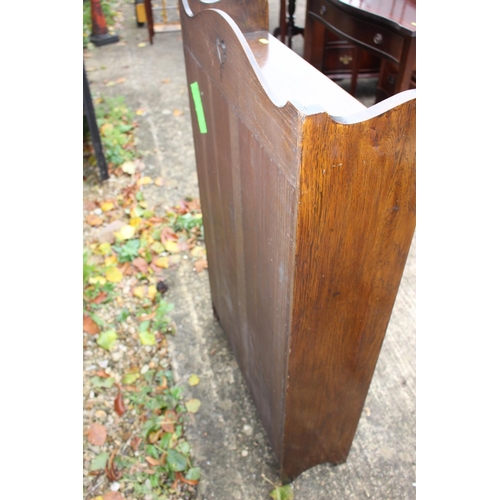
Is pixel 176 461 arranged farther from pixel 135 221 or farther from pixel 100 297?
pixel 135 221

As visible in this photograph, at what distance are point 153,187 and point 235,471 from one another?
2.02m

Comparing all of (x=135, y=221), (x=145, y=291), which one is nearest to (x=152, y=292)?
(x=145, y=291)

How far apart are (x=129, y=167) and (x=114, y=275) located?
42.2 inches

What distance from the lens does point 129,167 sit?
3.28 meters

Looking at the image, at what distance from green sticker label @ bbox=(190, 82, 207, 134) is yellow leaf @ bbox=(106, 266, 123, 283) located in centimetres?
131

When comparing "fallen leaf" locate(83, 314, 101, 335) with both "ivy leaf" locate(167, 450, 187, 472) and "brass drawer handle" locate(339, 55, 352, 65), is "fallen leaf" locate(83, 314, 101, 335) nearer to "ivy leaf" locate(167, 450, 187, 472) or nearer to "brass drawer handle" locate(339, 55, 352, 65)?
"ivy leaf" locate(167, 450, 187, 472)

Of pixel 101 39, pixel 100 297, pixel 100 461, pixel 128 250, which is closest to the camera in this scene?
pixel 100 461

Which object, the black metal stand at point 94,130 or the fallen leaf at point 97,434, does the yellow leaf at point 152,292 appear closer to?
the fallen leaf at point 97,434

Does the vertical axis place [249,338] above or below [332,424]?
above

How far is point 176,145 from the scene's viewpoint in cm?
352

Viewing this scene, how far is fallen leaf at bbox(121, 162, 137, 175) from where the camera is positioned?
326 centimetres

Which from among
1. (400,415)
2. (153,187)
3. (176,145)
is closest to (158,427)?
(400,415)

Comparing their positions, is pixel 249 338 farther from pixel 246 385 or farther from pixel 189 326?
pixel 189 326

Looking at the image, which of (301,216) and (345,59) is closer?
(301,216)
